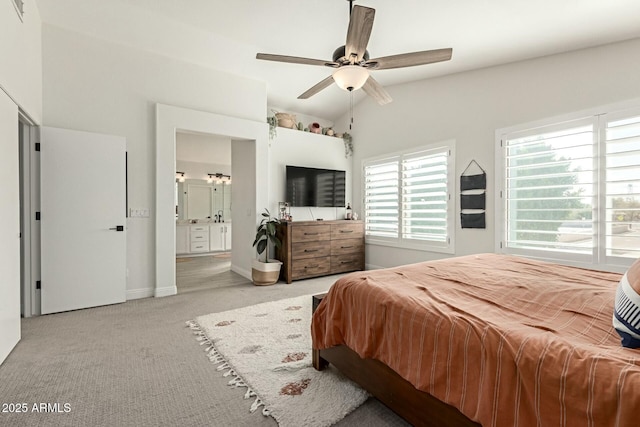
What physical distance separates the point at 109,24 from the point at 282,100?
8.51 ft

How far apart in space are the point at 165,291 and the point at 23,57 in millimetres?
2776

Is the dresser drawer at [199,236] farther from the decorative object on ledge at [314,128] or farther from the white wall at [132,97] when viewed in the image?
the decorative object on ledge at [314,128]

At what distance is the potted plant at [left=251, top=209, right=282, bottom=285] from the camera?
14.4 feet

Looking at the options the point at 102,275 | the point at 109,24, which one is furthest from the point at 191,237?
the point at 109,24

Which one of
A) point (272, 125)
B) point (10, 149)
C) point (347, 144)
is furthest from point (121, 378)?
point (347, 144)

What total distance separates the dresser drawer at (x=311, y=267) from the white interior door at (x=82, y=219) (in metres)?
2.28

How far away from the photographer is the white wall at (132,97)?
335 cm

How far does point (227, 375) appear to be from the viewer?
2.03 meters

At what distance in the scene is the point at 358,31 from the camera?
2.09 m

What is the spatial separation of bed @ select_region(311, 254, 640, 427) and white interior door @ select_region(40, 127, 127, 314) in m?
2.88

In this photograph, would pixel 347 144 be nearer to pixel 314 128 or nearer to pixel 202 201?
pixel 314 128

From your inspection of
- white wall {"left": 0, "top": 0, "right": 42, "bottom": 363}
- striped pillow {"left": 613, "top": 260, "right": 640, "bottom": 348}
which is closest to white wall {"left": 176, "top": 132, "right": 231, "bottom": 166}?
white wall {"left": 0, "top": 0, "right": 42, "bottom": 363}

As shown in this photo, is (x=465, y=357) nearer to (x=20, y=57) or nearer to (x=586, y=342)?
(x=586, y=342)

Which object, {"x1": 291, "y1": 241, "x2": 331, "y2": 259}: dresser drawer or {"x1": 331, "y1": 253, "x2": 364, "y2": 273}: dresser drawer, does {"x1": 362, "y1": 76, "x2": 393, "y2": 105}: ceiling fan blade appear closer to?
{"x1": 291, "y1": 241, "x2": 331, "y2": 259}: dresser drawer
